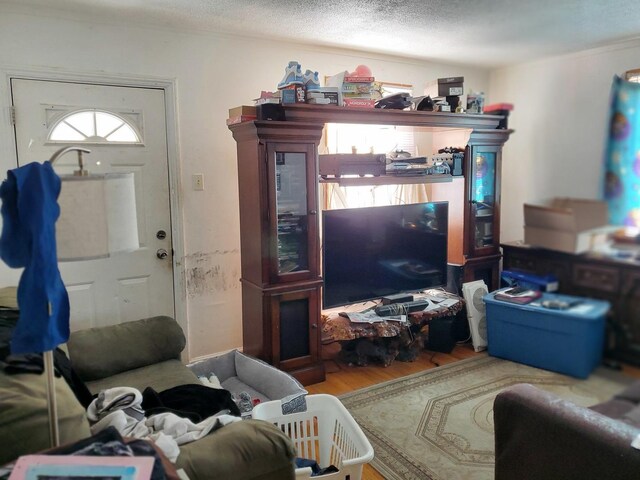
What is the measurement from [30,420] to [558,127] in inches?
50.7

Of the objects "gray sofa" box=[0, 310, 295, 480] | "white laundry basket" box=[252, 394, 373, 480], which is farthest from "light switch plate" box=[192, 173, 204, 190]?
"gray sofa" box=[0, 310, 295, 480]

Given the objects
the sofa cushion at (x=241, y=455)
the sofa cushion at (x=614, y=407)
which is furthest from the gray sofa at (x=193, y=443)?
the sofa cushion at (x=614, y=407)

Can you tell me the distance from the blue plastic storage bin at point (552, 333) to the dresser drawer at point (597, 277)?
2 cm

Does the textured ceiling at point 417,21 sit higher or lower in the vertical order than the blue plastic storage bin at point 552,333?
higher

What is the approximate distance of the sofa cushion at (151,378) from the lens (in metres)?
2.09

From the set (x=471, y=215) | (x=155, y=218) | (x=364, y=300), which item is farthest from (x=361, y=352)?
(x=471, y=215)

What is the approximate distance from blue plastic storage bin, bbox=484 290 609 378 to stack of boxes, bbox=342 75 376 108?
7.60 feet

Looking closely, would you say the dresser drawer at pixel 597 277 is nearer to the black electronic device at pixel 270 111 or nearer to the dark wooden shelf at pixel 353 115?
the dark wooden shelf at pixel 353 115

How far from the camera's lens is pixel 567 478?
124 cm

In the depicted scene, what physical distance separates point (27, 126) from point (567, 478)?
280 centimetres

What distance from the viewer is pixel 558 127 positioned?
517 millimetres

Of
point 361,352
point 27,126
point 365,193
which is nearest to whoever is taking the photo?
point 27,126

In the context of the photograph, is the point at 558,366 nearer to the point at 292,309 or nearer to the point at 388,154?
the point at 292,309

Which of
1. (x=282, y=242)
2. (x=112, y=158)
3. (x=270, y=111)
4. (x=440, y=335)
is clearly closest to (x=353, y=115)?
(x=270, y=111)
